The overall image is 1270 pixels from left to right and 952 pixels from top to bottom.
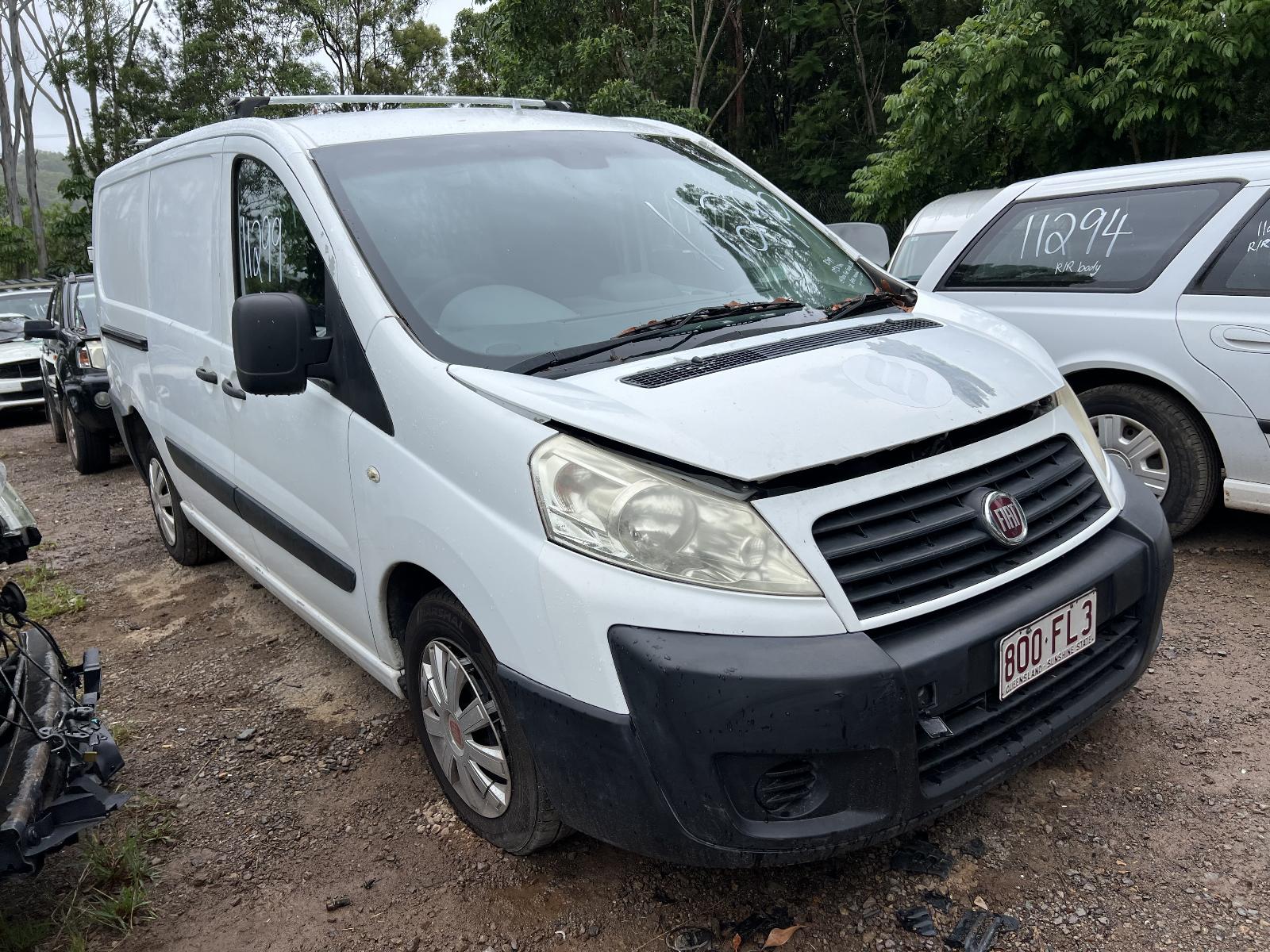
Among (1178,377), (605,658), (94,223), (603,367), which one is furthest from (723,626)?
(94,223)

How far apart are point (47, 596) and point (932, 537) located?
14.5 ft

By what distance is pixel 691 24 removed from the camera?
15477 mm

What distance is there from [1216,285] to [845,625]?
116 inches

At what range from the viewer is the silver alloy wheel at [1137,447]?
4.09 m

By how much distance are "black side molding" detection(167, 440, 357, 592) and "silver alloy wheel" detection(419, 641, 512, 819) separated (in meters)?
0.42

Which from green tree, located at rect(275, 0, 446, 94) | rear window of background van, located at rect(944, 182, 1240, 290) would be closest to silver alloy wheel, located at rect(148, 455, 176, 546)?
rear window of background van, located at rect(944, 182, 1240, 290)

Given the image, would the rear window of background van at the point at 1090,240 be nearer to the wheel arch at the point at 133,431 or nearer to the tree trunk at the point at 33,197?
the wheel arch at the point at 133,431

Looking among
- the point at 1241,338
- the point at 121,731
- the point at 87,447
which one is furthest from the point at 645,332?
the point at 87,447

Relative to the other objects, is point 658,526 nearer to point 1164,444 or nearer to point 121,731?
point 121,731

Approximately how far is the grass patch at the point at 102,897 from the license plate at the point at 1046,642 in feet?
6.81

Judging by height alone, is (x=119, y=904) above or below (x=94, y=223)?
below

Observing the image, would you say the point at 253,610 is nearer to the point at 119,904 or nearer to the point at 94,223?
the point at 119,904

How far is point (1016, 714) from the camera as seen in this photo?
6.83 feet

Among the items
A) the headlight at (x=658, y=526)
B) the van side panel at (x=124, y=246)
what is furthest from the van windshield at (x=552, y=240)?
the van side panel at (x=124, y=246)
